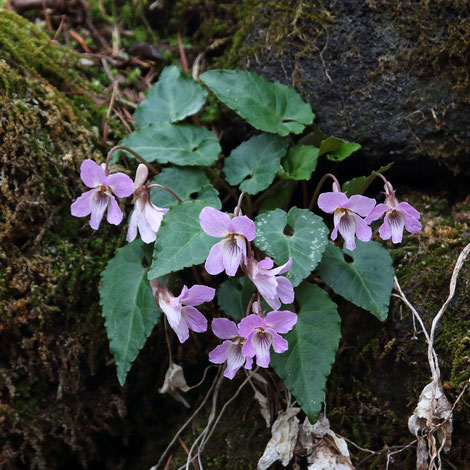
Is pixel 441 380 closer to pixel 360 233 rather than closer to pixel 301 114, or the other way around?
pixel 360 233

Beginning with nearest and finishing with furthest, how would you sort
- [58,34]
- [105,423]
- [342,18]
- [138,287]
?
1. [138,287]
2. [105,423]
3. [342,18]
4. [58,34]

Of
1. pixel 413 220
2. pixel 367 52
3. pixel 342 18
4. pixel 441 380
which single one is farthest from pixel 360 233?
pixel 342 18

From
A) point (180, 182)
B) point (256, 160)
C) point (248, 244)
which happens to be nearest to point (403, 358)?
point (248, 244)

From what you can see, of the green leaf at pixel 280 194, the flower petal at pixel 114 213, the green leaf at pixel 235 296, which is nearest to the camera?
the flower petal at pixel 114 213

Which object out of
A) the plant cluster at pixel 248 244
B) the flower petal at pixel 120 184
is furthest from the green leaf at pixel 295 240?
the flower petal at pixel 120 184

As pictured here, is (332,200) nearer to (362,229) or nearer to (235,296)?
(362,229)

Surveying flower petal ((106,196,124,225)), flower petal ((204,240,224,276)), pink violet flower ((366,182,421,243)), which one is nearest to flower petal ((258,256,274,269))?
flower petal ((204,240,224,276))

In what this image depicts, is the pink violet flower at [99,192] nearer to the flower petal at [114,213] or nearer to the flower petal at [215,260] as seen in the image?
the flower petal at [114,213]
